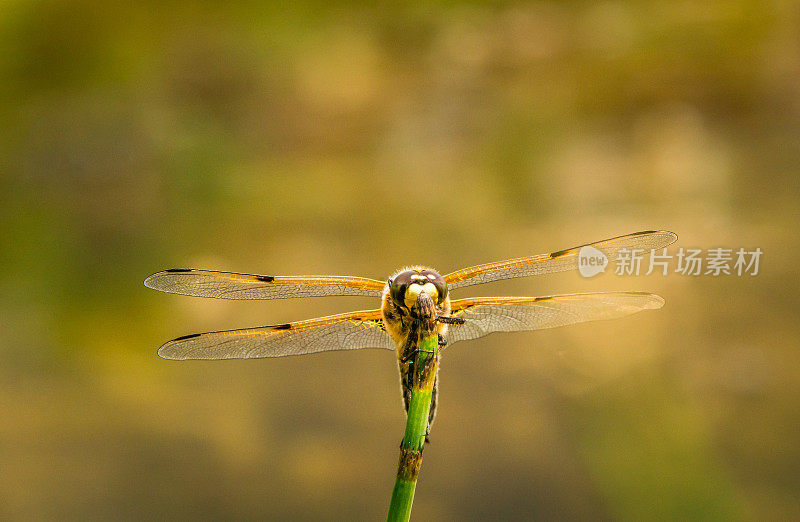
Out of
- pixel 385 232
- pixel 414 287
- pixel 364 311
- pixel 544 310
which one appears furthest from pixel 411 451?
pixel 385 232

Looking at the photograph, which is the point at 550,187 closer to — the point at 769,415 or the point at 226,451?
the point at 769,415

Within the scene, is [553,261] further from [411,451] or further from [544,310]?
[411,451]

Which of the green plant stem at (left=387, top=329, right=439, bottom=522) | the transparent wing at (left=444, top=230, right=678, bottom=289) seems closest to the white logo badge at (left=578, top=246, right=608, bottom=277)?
the transparent wing at (left=444, top=230, right=678, bottom=289)

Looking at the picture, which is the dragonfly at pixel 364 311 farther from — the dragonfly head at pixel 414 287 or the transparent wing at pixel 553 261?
the dragonfly head at pixel 414 287

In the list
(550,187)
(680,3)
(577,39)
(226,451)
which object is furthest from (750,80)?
(226,451)

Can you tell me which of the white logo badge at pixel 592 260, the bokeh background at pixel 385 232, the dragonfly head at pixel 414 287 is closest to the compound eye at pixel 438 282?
the dragonfly head at pixel 414 287
